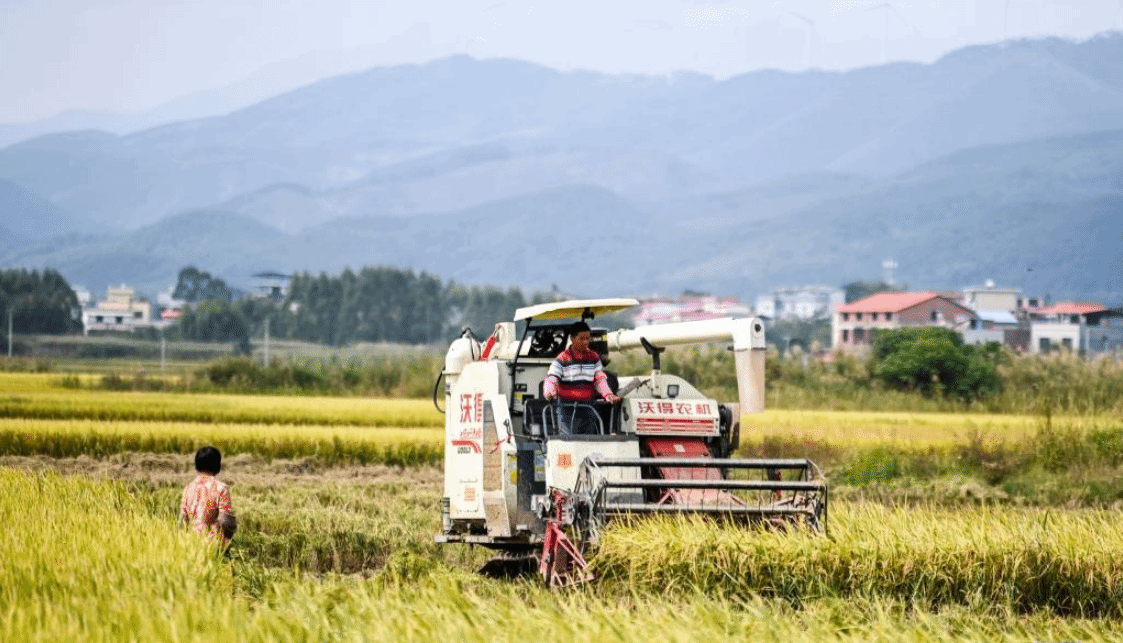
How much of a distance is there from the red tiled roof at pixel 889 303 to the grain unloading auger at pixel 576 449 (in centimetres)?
13523

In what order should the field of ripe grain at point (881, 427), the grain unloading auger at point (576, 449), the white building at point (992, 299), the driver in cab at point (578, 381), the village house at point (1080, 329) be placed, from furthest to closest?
the white building at point (992, 299) → the village house at point (1080, 329) → the field of ripe grain at point (881, 427) → the driver in cab at point (578, 381) → the grain unloading auger at point (576, 449)

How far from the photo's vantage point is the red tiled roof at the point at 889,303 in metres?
151

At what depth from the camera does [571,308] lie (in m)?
16.3

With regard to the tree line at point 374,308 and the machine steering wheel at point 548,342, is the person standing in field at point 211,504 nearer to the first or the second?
the machine steering wheel at point 548,342

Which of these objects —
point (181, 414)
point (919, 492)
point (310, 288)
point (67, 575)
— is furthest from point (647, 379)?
point (310, 288)

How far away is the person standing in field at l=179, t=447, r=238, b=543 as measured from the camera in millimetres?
13141

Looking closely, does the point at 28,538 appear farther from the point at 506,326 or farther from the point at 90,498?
the point at 506,326

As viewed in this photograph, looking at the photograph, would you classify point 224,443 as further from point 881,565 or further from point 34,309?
point 34,309

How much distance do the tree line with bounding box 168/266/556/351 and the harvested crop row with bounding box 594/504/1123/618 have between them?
5067 inches

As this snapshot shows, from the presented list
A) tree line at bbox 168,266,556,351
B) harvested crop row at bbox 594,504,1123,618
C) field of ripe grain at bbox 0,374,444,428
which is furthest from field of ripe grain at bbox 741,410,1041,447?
tree line at bbox 168,266,556,351

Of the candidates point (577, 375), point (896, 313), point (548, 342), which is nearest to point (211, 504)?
point (577, 375)

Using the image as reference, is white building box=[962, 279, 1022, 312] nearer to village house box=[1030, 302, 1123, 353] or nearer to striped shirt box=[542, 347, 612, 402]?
village house box=[1030, 302, 1123, 353]

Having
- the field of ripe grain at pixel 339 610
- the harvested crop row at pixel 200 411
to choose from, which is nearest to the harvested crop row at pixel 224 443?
the harvested crop row at pixel 200 411

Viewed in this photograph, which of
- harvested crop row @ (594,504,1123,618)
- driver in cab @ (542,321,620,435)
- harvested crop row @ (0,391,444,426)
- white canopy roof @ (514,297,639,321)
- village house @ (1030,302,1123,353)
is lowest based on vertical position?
harvested crop row @ (594,504,1123,618)
